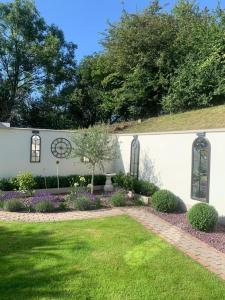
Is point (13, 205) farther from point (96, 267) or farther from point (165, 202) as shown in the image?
point (96, 267)

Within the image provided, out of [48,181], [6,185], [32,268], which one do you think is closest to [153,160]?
[48,181]

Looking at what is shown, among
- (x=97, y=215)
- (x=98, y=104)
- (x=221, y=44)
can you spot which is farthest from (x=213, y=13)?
(x=97, y=215)

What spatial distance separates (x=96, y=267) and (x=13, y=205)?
5071 millimetres

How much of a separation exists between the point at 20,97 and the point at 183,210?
1916 centimetres

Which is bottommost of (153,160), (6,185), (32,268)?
(32,268)

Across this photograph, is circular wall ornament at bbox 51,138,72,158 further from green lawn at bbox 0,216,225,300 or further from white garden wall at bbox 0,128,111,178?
green lawn at bbox 0,216,225,300

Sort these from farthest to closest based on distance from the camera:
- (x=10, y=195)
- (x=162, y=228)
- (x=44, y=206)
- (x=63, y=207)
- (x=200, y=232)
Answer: (x=10, y=195)
(x=63, y=207)
(x=44, y=206)
(x=162, y=228)
(x=200, y=232)

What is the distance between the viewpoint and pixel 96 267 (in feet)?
18.7

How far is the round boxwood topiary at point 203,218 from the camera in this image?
8.12 metres

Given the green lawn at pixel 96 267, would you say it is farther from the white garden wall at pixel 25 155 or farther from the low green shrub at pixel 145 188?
the white garden wall at pixel 25 155

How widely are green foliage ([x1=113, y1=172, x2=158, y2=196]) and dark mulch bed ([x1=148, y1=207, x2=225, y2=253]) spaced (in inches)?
69.6

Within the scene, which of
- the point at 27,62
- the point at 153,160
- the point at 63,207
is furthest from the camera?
the point at 27,62

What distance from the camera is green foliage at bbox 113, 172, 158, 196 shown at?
1189 cm

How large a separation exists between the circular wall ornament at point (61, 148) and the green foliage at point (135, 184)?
93.4 inches
